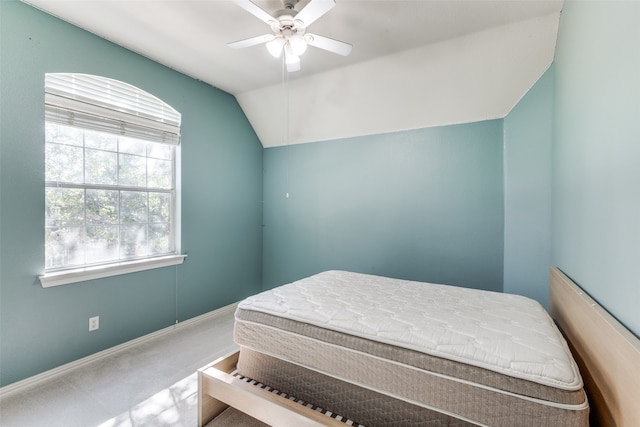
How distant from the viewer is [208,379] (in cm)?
160

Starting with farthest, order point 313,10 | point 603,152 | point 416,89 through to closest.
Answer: point 416,89, point 313,10, point 603,152

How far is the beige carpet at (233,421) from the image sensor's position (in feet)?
5.38

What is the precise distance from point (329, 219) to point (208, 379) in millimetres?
2261

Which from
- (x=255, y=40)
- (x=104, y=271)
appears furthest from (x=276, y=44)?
(x=104, y=271)

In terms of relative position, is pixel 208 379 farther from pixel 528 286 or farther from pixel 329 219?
pixel 528 286

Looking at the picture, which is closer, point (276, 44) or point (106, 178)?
point (276, 44)

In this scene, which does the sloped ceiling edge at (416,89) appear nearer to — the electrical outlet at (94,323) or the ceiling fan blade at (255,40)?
the ceiling fan blade at (255,40)

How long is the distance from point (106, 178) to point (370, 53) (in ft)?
8.49

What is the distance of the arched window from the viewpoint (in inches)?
85.0

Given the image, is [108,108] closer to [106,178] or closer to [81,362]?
[106,178]

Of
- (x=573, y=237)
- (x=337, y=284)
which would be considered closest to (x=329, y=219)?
(x=337, y=284)

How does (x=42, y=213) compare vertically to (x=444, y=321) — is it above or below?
above

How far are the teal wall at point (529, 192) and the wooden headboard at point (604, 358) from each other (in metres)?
1.09

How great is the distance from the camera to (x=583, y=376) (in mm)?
1252
